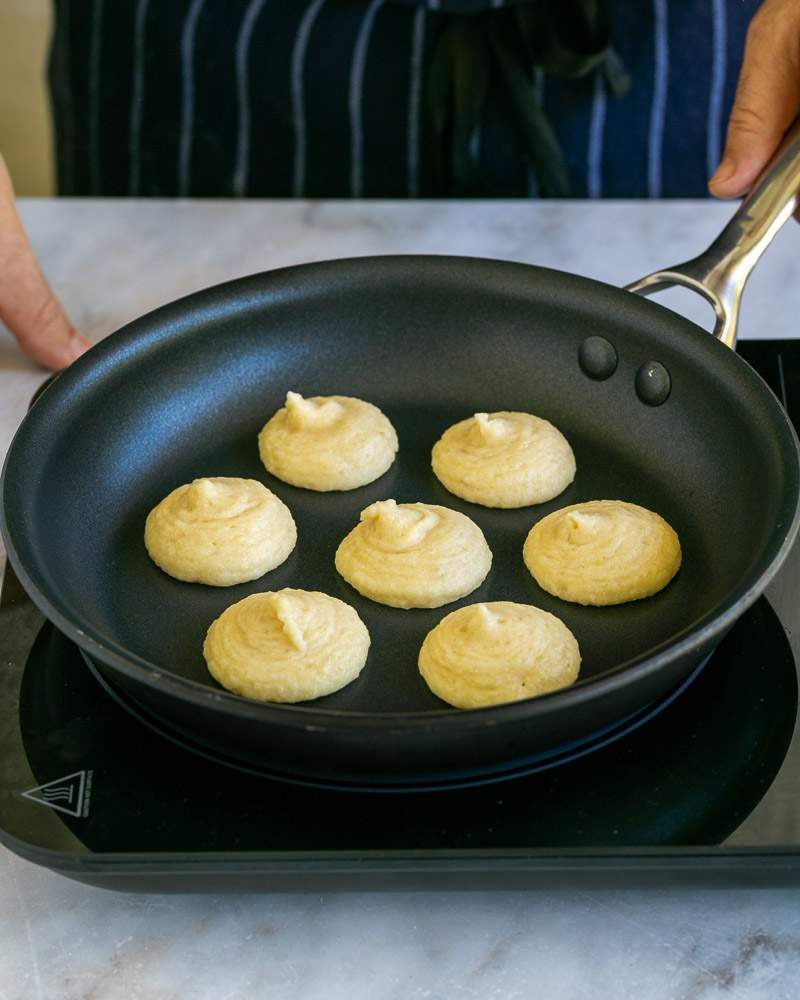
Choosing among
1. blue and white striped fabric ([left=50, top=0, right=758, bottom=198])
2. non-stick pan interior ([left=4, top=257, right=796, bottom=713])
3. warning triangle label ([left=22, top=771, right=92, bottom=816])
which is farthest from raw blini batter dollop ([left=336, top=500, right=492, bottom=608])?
blue and white striped fabric ([left=50, top=0, right=758, bottom=198])

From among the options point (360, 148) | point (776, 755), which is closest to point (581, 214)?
point (360, 148)

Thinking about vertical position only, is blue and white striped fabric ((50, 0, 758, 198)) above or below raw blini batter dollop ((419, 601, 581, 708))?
above

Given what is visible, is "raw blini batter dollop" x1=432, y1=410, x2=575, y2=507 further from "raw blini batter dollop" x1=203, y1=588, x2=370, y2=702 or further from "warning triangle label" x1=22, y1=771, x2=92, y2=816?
"warning triangle label" x1=22, y1=771, x2=92, y2=816

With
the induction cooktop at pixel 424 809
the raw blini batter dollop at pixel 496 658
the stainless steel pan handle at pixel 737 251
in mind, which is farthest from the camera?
the stainless steel pan handle at pixel 737 251

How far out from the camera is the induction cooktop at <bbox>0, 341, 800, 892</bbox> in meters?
0.95

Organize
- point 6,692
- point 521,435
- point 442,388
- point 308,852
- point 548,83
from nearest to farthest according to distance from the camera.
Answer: point 308,852 < point 6,692 < point 521,435 < point 442,388 < point 548,83

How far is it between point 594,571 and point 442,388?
0.39 metres

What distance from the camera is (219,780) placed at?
1030mm

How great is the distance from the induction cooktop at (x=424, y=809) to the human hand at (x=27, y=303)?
666mm

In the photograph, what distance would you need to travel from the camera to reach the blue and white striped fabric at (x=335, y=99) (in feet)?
6.44

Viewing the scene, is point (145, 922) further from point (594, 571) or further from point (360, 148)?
point (360, 148)

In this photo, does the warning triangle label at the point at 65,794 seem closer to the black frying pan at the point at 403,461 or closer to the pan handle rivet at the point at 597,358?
the black frying pan at the point at 403,461

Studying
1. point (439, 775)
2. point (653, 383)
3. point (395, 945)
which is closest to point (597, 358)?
point (653, 383)

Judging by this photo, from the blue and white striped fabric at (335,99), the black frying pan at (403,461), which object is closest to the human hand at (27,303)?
the black frying pan at (403,461)
